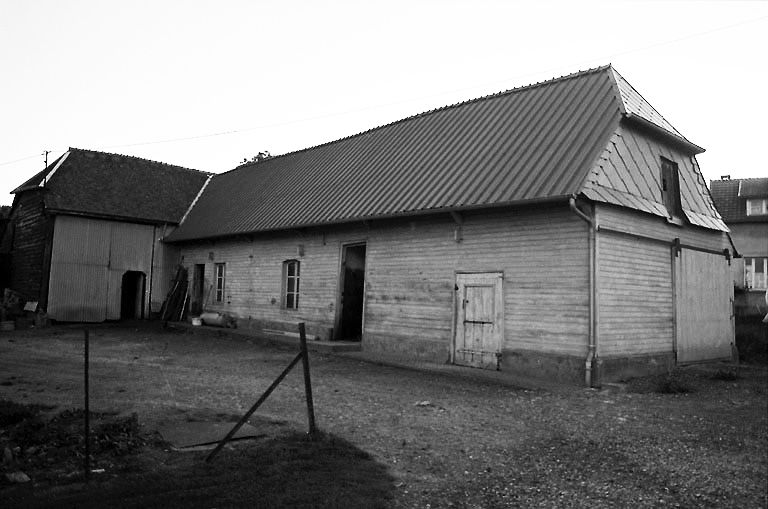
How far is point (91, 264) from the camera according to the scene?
23.9 metres

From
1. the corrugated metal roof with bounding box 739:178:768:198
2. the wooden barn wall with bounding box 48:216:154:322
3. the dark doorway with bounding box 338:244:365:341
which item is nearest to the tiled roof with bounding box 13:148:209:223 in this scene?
the wooden barn wall with bounding box 48:216:154:322

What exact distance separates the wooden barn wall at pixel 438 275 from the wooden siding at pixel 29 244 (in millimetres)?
9080

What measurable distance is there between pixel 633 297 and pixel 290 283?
1066 centimetres

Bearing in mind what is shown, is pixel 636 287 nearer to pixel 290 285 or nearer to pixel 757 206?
pixel 290 285

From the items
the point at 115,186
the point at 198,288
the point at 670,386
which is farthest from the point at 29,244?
the point at 670,386

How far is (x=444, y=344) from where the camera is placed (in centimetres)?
1398

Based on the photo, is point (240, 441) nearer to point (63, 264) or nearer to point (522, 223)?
point (522, 223)

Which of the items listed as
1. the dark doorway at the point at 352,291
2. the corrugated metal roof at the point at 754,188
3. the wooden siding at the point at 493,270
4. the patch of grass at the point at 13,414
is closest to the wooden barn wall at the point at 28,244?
the dark doorway at the point at 352,291

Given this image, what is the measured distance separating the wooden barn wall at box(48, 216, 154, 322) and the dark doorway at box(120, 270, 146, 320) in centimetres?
45

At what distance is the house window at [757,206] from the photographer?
3469 cm

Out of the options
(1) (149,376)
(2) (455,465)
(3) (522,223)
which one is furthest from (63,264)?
(2) (455,465)

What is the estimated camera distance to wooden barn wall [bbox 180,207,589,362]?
11922mm

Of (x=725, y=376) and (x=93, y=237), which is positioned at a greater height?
(x=93, y=237)

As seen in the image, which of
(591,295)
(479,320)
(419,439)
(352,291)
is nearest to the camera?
(419,439)
